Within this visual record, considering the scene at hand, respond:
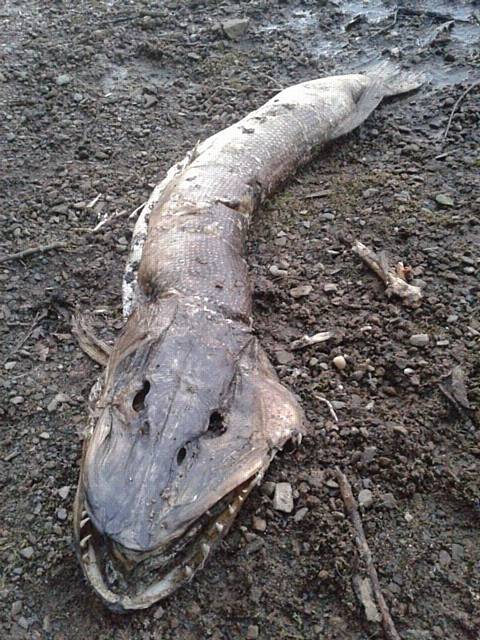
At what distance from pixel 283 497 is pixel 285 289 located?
63.6 inches

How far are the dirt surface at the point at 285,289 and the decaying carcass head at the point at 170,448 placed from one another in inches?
9.6

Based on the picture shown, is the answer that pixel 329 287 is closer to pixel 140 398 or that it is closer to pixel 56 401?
pixel 140 398

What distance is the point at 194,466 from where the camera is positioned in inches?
121

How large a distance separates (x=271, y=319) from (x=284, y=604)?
6.14 feet

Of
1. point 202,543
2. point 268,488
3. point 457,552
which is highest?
point 202,543

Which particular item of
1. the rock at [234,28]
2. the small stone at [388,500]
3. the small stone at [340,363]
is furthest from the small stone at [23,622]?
the rock at [234,28]

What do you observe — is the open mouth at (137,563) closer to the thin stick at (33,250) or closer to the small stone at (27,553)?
the small stone at (27,553)

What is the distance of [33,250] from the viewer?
498 centimetres

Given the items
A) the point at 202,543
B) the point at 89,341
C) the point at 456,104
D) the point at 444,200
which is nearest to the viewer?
the point at 202,543

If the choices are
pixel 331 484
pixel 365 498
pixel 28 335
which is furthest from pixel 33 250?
pixel 365 498

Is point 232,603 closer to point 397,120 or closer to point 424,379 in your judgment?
point 424,379

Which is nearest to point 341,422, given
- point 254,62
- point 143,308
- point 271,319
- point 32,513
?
point 271,319

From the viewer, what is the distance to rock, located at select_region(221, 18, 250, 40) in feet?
24.3

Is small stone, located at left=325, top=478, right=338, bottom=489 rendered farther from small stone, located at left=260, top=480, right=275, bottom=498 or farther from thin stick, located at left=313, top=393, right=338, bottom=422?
thin stick, located at left=313, top=393, right=338, bottom=422
